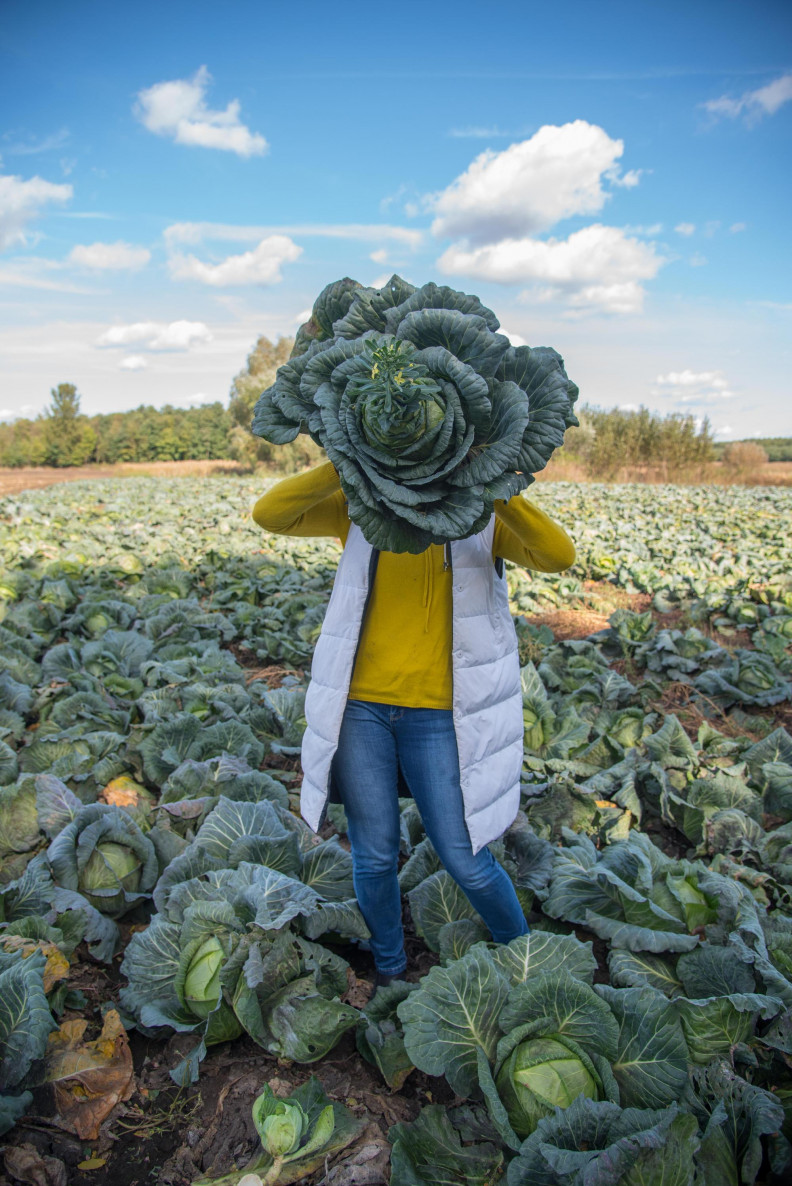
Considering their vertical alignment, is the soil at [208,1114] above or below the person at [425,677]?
below

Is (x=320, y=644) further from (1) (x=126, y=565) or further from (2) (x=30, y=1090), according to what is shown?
(1) (x=126, y=565)

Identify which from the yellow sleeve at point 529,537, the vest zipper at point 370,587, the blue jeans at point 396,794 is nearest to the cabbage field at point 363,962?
→ the blue jeans at point 396,794

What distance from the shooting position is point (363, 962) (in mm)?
2715

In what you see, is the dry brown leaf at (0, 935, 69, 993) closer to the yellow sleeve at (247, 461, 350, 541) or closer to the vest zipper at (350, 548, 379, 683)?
the vest zipper at (350, 548, 379, 683)

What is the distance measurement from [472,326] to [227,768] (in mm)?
2543

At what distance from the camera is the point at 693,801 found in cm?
357

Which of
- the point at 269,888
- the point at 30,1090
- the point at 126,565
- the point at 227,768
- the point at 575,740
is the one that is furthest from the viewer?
the point at 126,565

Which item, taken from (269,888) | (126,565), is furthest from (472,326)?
(126,565)

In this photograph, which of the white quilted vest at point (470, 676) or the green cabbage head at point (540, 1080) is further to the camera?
the white quilted vest at point (470, 676)

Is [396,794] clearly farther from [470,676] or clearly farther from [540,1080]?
[540,1080]

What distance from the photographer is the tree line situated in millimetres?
33219

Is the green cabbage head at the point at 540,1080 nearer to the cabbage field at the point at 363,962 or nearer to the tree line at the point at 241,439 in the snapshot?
the cabbage field at the point at 363,962

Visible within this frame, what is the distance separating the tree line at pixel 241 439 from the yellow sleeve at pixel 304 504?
340 centimetres

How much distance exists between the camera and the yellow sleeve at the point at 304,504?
2.01 m
